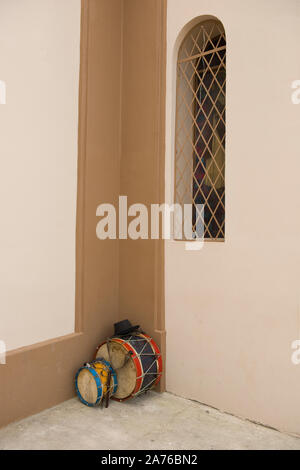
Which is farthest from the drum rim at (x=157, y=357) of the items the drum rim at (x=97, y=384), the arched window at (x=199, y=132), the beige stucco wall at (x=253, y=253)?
the arched window at (x=199, y=132)

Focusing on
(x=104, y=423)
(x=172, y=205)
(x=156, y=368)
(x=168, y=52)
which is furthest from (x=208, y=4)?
(x=104, y=423)

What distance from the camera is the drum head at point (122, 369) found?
2.79 meters

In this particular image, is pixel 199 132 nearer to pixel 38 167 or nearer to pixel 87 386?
pixel 38 167

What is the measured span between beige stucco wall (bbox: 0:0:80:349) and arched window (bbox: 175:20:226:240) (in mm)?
842

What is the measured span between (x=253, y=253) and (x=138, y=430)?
1356mm

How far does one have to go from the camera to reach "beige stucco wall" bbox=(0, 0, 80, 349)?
255cm

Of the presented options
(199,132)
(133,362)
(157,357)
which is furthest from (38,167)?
(157,357)

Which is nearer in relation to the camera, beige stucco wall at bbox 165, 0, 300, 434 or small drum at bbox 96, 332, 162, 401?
beige stucco wall at bbox 165, 0, 300, 434

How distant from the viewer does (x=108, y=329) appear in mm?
3271

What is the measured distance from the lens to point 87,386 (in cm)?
279

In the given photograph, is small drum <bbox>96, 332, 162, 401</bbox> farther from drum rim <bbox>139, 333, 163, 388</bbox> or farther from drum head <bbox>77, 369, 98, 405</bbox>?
drum head <bbox>77, 369, 98, 405</bbox>

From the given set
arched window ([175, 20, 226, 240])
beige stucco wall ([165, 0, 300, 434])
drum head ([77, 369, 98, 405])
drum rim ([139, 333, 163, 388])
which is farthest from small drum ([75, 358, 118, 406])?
arched window ([175, 20, 226, 240])

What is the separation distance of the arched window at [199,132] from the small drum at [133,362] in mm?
968
